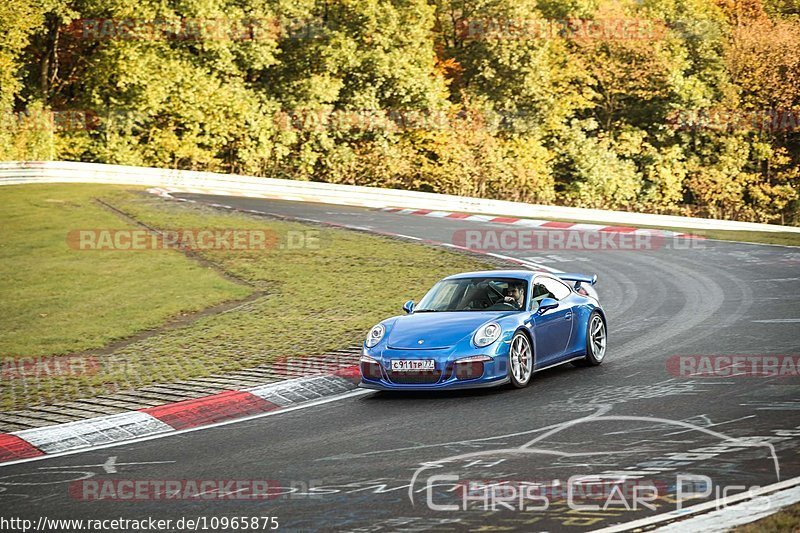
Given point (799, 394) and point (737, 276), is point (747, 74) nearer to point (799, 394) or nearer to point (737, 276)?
point (737, 276)

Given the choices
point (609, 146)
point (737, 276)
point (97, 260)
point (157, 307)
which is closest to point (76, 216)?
point (97, 260)

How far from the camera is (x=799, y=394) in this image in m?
9.33

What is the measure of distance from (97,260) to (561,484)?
15.6 meters

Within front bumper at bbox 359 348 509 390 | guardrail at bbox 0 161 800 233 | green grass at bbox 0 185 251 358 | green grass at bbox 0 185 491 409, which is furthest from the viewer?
guardrail at bbox 0 161 800 233

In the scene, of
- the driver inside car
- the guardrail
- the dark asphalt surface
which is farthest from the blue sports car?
the guardrail

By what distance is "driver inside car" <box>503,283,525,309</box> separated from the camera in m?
11.4

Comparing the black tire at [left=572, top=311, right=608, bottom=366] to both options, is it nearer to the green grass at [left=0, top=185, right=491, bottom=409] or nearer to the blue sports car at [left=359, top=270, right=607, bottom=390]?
the blue sports car at [left=359, top=270, right=607, bottom=390]

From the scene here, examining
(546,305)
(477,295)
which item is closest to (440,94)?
(477,295)

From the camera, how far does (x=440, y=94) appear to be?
4878 centimetres

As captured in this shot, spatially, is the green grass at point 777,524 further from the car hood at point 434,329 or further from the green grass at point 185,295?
the green grass at point 185,295

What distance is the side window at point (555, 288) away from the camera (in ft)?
39.2

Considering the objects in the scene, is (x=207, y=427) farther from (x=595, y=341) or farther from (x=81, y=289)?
(x=81, y=289)

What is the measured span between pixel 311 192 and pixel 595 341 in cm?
2467

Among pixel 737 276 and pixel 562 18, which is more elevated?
pixel 562 18
